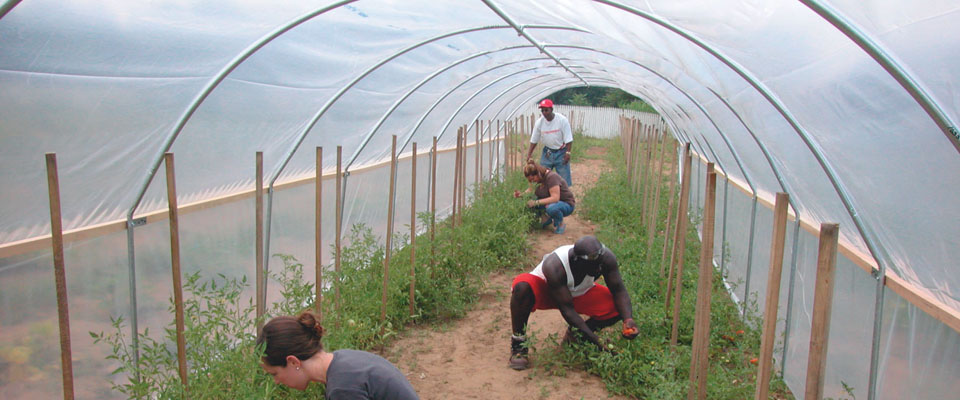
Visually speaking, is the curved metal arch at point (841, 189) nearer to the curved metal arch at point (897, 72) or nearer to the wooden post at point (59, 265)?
the curved metal arch at point (897, 72)

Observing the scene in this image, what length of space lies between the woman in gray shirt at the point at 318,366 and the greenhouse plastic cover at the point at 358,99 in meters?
1.40

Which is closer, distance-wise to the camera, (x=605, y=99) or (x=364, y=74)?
(x=364, y=74)

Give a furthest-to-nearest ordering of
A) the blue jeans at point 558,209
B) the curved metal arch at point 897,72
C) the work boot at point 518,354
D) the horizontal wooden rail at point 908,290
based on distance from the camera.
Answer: the blue jeans at point 558,209 < the work boot at point 518,354 < the horizontal wooden rail at point 908,290 < the curved metal arch at point 897,72

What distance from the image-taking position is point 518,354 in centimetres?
484

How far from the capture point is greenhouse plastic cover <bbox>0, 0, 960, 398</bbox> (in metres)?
2.38

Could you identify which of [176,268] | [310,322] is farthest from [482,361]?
[310,322]

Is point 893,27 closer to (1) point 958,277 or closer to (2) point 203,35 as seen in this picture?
(1) point 958,277

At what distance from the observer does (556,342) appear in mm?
4938

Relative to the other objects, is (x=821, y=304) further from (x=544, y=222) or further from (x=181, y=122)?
(x=544, y=222)

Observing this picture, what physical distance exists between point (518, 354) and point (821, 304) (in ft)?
10.2

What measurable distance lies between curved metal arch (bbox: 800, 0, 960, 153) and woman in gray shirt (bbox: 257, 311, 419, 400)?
2.06 meters

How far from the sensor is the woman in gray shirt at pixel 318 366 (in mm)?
2369

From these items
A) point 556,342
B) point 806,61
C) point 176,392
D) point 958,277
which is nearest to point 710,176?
point 806,61

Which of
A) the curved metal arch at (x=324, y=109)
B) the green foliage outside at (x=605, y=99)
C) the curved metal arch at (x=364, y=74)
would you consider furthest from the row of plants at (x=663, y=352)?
the green foliage outside at (x=605, y=99)
